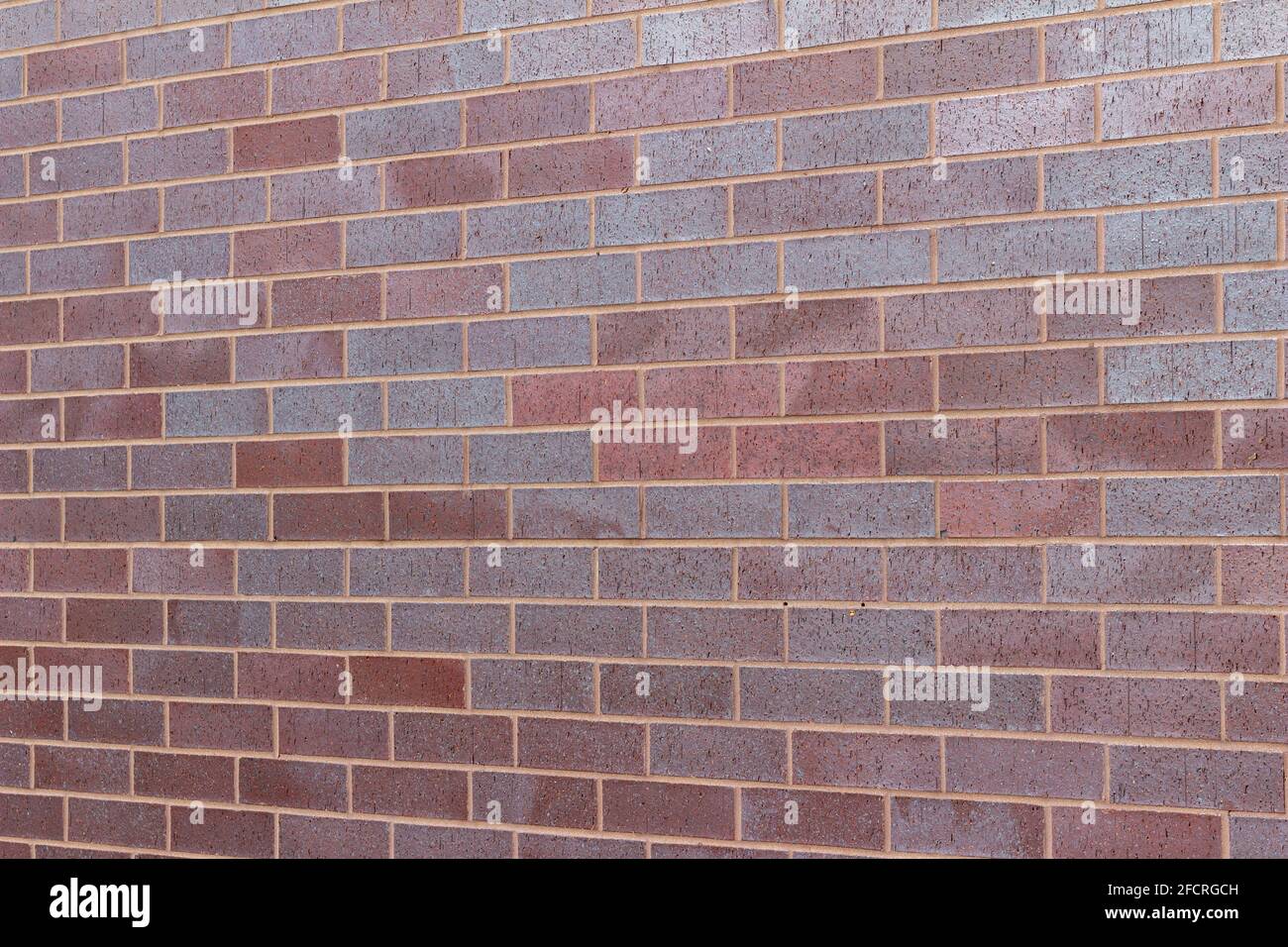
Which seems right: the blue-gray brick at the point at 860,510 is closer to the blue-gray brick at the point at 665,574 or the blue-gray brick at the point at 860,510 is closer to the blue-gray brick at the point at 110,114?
the blue-gray brick at the point at 665,574

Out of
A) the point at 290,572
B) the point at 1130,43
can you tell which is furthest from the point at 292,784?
the point at 1130,43

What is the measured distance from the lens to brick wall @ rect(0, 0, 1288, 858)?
8.40ft

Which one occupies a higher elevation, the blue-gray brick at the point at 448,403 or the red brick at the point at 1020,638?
the blue-gray brick at the point at 448,403

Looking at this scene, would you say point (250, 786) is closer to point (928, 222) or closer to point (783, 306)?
point (783, 306)

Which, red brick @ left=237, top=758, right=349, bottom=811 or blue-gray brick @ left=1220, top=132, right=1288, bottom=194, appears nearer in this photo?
blue-gray brick @ left=1220, top=132, right=1288, bottom=194

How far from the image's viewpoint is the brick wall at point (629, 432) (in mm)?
2561

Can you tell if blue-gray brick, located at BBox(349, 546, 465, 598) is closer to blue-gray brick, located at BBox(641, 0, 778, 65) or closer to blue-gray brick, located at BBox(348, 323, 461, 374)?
blue-gray brick, located at BBox(348, 323, 461, 374)

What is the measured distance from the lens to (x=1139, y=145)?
2.58 metres

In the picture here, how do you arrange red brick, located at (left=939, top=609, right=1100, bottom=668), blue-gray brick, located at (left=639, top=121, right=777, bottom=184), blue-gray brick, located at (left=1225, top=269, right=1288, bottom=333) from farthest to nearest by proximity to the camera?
blue-gray brick, located at (left=639, top=121, right=777, bottom=184) < red brick, located at (left=939, top=609, right=1100, bottom=668) < blue-gray brick, located at (left=1225, top=269, right=1288, bottom=333)

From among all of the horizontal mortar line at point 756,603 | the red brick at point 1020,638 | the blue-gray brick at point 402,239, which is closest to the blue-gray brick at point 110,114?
the blue-gray brick at point 402,239

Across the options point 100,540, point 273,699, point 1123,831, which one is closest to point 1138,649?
point 1123,831

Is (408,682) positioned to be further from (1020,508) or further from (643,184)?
(1020,508)

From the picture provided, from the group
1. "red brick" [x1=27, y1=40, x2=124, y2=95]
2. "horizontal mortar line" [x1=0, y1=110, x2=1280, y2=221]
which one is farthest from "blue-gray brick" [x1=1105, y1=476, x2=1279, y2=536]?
"red brick" [x1=27, y1=40, x2=124, y2=95]

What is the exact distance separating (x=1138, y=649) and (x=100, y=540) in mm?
2487
